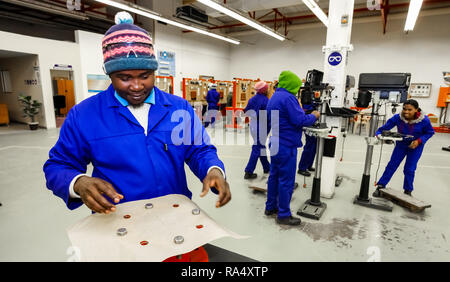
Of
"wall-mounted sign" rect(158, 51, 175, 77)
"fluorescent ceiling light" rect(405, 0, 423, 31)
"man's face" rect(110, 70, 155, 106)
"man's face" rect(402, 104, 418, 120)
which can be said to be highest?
"fluorescent ceiling light" rect(405, 0, 423, 31)

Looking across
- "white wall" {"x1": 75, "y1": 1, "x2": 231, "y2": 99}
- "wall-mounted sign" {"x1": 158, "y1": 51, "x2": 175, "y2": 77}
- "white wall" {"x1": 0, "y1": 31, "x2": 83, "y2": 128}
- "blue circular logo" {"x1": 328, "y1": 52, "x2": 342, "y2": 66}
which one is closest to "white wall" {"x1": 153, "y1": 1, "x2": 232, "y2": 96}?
"white wall" {"x1": 75, "y1": 1, "x2": 231, "y2": 99}

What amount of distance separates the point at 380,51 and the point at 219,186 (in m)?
13.5

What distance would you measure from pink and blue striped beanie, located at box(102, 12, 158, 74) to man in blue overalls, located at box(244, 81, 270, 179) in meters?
3.16

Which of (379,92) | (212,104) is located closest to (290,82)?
(379,92)

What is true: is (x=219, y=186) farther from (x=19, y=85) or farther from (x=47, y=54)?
(x=19, y=85)

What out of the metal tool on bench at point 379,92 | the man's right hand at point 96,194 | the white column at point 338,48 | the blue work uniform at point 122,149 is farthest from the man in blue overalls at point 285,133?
the man's right hand at point 96,194

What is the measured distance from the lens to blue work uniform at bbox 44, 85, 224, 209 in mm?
1008

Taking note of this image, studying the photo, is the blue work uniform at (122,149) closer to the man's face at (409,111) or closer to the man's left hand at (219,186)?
the man's left hand at (219,186)

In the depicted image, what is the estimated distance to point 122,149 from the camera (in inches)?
39.7

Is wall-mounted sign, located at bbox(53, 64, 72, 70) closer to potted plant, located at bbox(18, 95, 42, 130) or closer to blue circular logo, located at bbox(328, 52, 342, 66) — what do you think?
potted plant, located at bbox(18, 95, 42, 130)

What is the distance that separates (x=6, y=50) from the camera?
7.41 meters

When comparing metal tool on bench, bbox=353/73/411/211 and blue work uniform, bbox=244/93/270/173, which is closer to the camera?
metal tool on bench, bbox=353/73/411/211

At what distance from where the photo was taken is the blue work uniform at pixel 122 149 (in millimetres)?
1008
